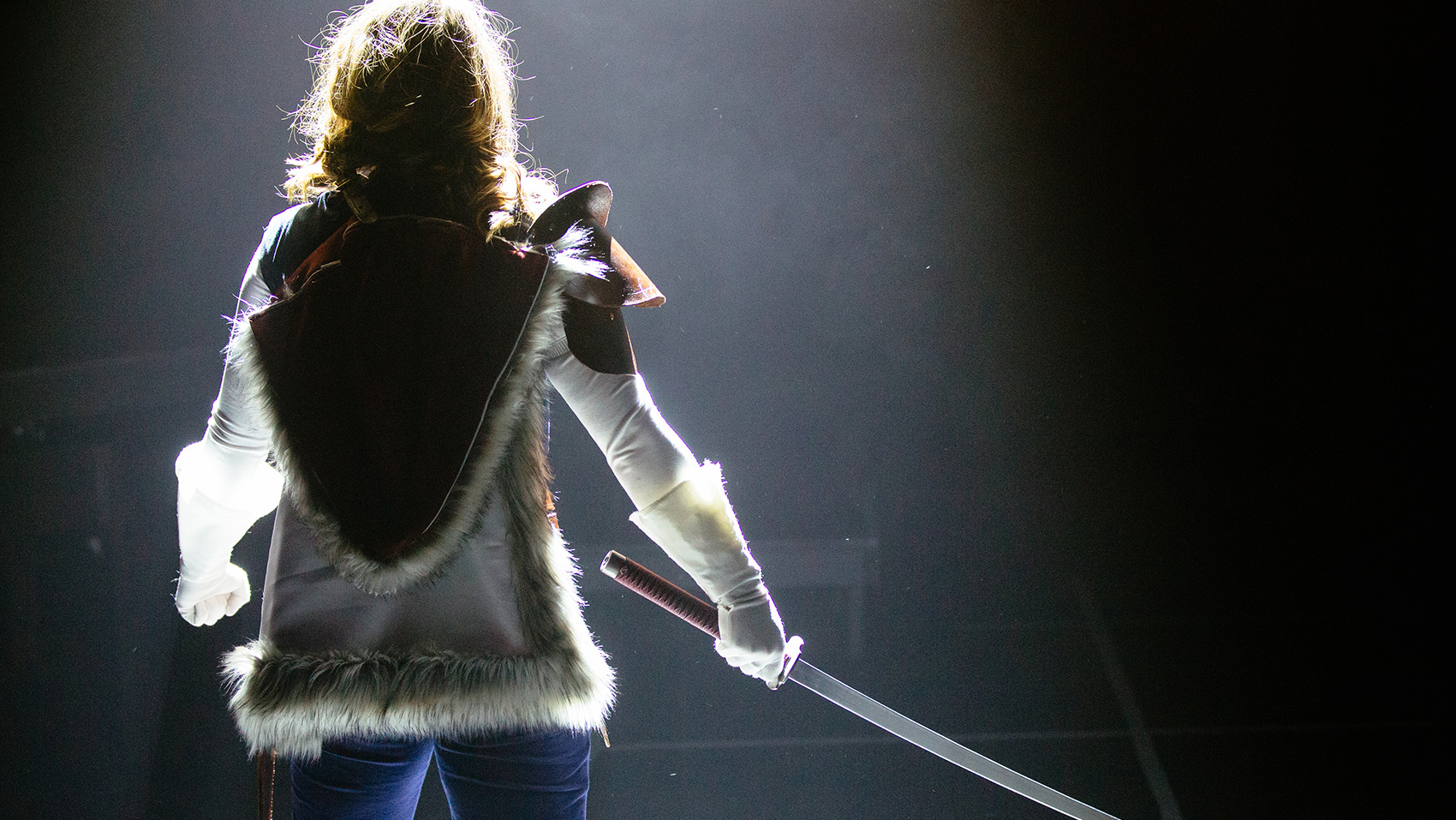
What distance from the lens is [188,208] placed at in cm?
153

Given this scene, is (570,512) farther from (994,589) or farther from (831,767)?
(994,589)

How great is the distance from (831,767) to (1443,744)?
1.28 m

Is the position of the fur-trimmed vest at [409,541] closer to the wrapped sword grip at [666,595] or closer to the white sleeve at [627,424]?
the white sleeve at [627,424]

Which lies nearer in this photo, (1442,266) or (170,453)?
(170,453)

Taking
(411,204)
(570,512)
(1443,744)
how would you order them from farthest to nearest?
(1443,744), (570,512), (411,204)

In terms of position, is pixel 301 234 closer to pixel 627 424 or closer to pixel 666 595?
pixel 627 424

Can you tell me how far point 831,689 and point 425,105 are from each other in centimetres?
71

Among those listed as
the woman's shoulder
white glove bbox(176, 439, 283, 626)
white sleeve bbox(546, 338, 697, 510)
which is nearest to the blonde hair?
the woman's shoulder

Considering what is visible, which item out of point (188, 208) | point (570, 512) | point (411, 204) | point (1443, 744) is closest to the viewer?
point (411, 204)

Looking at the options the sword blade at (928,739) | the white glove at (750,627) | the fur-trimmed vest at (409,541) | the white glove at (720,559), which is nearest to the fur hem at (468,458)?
the fur-trimmed vest at (409,541)

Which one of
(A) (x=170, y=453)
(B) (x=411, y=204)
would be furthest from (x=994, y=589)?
(A) (x=170, y=453)

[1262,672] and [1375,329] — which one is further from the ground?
[1375,329]

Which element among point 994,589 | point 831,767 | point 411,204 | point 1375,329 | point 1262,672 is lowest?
point 831,767

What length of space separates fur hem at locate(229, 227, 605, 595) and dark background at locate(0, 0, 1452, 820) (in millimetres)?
899
